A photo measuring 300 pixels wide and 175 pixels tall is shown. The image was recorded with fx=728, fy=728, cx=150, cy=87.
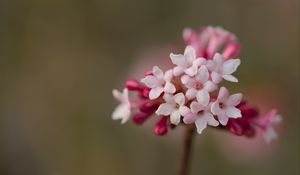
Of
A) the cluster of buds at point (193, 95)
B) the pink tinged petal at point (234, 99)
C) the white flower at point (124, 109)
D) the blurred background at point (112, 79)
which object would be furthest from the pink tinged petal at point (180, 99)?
the blurred background at point (112, 79)

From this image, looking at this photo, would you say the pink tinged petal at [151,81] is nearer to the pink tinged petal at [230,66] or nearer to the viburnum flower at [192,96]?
the viburnum flower at [192,96]

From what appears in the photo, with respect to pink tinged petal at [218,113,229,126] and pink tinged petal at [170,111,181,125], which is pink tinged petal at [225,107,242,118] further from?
pink tinged petal at [170,111,181,125]

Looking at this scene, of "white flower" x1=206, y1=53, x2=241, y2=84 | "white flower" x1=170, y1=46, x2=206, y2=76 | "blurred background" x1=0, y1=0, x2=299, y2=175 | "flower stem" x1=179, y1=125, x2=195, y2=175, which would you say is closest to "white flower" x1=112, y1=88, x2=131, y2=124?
"flower stem" x1=179, y1=125, x2=195, y2=175

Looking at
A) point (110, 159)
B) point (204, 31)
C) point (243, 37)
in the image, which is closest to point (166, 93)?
point (204, 31)

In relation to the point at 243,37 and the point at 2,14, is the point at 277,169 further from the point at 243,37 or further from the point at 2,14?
the point at 2,14

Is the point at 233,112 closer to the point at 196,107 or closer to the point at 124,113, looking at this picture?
the point at 196,107

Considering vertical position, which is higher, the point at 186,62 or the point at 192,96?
the point at 186,62

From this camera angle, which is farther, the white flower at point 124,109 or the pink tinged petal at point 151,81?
the white flower at point 124,109

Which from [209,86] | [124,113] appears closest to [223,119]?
[209,86]
